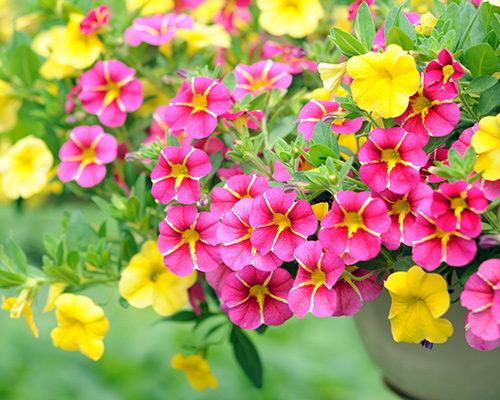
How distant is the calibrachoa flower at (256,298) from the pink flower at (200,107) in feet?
0.51

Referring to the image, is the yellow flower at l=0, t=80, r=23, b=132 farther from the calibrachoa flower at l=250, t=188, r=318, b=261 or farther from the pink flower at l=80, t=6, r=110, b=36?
the calibrachoa flower at l=250, t=188, r=318, b=261

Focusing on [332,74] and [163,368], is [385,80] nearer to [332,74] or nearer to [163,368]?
[332,74]

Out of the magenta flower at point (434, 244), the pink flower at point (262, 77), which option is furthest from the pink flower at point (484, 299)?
the pink flower at point (262, 77)

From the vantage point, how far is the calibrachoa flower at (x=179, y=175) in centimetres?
54

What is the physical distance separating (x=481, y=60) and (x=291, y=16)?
1.16 ft

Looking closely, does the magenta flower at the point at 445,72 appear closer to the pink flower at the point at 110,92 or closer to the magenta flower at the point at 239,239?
the magenta flower at the point at 239,239

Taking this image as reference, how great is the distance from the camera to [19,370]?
135cm

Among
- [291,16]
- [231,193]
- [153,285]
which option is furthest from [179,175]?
[291,16]

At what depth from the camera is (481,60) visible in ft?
1.64

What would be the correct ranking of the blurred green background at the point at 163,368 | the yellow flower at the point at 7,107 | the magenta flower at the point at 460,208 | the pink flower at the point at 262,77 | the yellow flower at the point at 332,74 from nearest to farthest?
the magenta flower at the point at 460,208 < the yellow flower at the point at 332,74 < the pink flower at the point at 262,77 < the yellow flower at the point at 7,107 < the blurred green background at the point at 163,368

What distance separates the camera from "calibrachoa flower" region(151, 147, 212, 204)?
542 millimetres

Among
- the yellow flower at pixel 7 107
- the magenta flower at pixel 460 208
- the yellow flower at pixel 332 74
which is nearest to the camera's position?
the magenta flower at pixel 460 208

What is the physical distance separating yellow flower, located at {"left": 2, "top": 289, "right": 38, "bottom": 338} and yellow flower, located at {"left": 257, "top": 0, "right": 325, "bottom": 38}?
0.49m

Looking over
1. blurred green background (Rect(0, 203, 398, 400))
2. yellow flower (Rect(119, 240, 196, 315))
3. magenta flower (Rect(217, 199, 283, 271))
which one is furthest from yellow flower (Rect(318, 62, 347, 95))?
blurred green background (Rect(0, 203, 398, 400))
